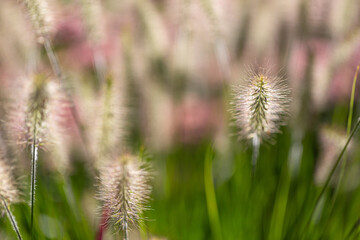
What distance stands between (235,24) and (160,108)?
19.3 inches

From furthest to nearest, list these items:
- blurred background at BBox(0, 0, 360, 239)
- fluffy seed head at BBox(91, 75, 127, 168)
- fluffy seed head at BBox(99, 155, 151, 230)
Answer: blurred background at BBox(0, 0, 360, 239), fluffy seed head at BBox(91, 75, 127, 168), fluffy seed head at BBox(99, 155, 151, 230)

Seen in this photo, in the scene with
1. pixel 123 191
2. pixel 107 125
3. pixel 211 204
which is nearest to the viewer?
pixel 123 191

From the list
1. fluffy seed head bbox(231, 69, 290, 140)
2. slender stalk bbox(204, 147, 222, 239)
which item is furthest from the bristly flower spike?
slender stalk bbox(204, 147, 222, 239)

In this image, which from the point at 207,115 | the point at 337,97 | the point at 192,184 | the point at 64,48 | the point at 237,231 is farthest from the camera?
the point at 64,48

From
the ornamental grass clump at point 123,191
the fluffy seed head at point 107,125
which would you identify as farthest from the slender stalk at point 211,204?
the ornamental grass clump at point 123,191

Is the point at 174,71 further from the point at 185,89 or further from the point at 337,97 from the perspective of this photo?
the point at 337,97

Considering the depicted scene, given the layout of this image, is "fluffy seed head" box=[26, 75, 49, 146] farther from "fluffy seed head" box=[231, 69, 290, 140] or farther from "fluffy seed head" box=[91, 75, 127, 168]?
"fluffy seed head" box=[231, 69, 290, 140]

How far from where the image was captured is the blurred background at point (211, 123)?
1.09 metres

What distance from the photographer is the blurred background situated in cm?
109

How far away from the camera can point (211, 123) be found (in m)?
1.93

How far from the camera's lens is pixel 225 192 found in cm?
139

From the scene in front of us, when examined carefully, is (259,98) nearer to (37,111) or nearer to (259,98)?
(259,98)

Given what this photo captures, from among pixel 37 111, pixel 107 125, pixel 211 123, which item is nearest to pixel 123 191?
pixel 37 111

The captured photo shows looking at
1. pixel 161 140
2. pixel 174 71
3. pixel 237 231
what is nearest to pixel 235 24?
pixel 174 71
